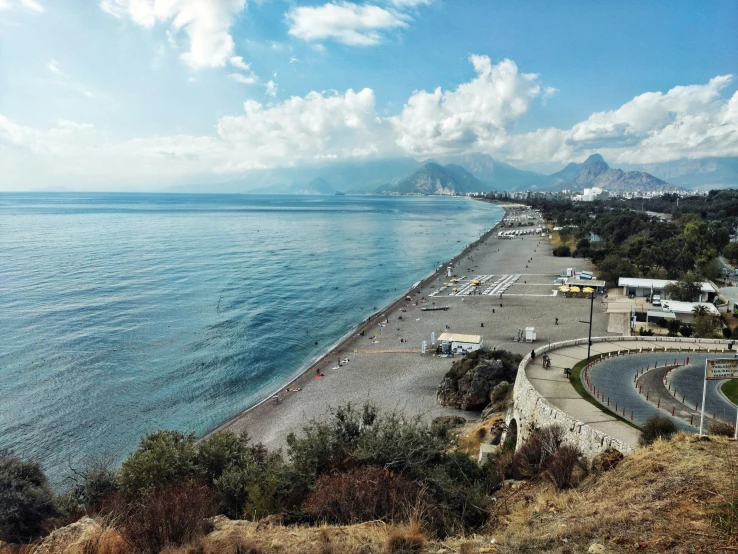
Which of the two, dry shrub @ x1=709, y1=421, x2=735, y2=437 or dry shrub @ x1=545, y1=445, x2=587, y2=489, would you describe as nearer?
dry shrub @ x1=545, y1=445, x2=587, y2=489

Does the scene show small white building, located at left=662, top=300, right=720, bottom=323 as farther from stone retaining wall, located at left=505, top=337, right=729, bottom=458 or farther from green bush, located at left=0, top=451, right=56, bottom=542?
green bush, located at left=0, top=451, right=56, bottom=542

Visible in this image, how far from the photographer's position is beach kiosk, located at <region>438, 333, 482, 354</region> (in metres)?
31.6

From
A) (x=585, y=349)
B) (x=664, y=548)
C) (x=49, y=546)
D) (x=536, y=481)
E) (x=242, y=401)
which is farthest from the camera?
(x=242, y=401)

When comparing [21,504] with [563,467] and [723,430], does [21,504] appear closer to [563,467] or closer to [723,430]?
[563,467]

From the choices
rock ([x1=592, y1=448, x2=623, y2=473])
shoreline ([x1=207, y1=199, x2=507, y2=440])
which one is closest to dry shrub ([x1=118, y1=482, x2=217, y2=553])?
rock ([x1=592, y1=448, x2=623, y2=473])

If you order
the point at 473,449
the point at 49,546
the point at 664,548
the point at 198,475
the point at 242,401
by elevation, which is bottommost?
the point at 242,401

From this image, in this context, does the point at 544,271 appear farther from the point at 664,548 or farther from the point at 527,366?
the point at 664,548

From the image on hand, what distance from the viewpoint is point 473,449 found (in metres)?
16.5

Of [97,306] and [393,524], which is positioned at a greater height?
[393,524]

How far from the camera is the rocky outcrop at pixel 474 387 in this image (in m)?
23.1

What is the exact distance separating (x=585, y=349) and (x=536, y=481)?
12.4 m

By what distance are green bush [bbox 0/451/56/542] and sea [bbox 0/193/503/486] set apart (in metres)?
8.13

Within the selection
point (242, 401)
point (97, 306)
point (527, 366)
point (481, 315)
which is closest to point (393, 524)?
point (527, 366)

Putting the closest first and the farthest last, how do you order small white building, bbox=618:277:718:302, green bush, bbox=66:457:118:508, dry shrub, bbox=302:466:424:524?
dry shrub, bbox=302:466:424:524, green bush, bbox=66:457:118:508, small white building, bbox=618:277:718:302
